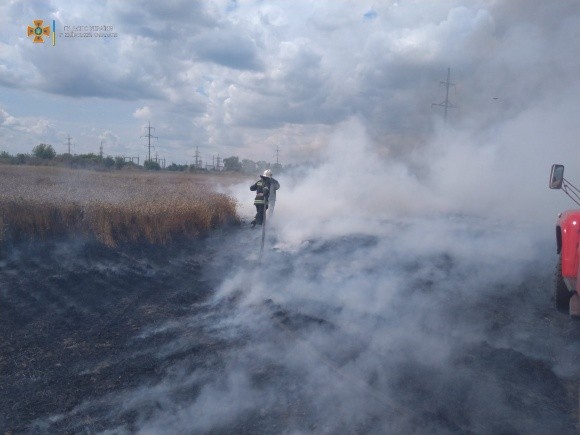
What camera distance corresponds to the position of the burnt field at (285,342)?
16.7 ft

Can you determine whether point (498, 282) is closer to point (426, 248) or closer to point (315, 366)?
point (426, 248)

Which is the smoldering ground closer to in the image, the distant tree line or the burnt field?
the burnt field

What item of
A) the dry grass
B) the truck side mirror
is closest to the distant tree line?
the dry grass

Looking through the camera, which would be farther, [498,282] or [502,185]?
[502,185]

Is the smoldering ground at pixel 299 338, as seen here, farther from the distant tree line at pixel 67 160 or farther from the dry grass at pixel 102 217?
the distant tree line at pixel 67 160

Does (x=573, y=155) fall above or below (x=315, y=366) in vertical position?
above

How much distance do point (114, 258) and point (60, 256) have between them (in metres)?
1.07

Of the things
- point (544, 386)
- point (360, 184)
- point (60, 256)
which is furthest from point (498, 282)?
point (360, 184)

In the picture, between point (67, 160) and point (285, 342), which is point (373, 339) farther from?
point (67, 160)

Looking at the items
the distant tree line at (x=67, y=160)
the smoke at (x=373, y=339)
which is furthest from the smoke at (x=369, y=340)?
the distant tree line at (x=67, y=160)

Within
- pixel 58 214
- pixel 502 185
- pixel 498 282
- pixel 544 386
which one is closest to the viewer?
pixel 544 386

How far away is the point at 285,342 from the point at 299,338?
23 centimetres

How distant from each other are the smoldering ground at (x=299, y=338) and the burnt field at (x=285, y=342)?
1.1 inches

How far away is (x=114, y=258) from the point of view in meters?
11.1
